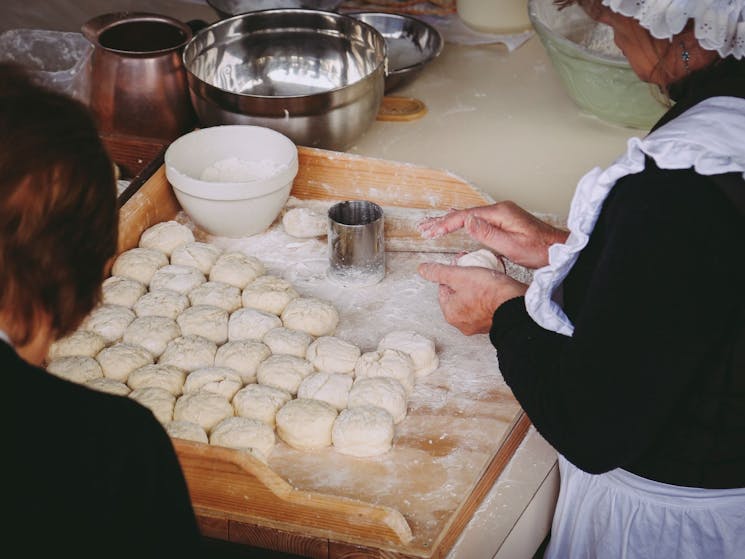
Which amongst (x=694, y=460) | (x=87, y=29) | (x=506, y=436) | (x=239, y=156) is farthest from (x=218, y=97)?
(x=694, y=460)

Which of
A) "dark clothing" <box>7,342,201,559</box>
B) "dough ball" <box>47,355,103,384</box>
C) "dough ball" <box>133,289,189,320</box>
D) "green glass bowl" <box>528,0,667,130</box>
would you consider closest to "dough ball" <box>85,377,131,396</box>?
"dough ball" <box>47,355,103,384</box>

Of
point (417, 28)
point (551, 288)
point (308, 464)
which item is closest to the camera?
point (551, 288)

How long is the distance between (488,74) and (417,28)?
1.23ft

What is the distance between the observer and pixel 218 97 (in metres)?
2.36

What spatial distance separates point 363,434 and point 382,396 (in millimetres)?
128

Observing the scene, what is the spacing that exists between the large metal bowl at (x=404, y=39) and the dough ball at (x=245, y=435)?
167cm

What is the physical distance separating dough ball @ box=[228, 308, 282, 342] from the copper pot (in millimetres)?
826

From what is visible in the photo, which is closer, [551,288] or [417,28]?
[551,288]

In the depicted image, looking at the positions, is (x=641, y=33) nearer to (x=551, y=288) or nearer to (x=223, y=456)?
(x=551, y=288)

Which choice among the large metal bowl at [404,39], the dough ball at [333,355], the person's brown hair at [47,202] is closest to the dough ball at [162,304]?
the dough ball at [333,355]

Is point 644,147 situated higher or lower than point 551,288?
higher

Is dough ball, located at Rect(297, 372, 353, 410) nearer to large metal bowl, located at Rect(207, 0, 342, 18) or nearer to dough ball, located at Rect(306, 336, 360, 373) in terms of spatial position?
dough ball, located at Rect(306, 336, 360, 373)

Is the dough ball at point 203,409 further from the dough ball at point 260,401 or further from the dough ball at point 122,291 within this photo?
the dough ball at point 122,291

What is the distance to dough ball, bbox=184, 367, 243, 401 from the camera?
1.77m
